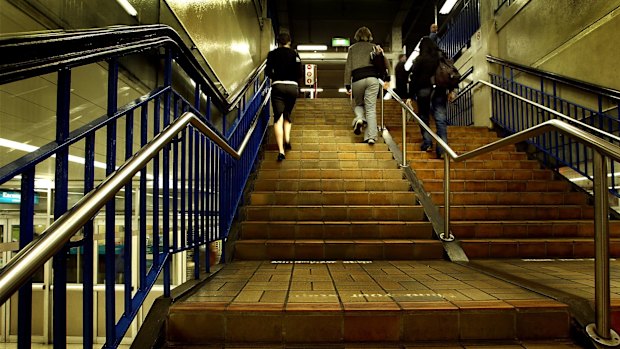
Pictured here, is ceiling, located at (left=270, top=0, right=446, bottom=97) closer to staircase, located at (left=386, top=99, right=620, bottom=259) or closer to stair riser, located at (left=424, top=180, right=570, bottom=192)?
staircase, located at (left=386, top=99, right=620, bottom=259)

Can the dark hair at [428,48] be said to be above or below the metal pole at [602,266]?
above

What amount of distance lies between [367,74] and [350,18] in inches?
353

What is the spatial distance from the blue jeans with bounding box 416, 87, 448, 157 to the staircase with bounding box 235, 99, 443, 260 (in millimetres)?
626

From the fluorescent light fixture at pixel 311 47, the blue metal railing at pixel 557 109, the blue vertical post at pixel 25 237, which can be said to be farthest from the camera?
the fluorescent light fixture at pixel 311 47

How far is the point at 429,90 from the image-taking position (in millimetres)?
5539

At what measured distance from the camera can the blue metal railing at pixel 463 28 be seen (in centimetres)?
813

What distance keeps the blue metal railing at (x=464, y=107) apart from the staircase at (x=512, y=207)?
2.36 metres

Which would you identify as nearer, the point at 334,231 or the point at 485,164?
the point at 334,231

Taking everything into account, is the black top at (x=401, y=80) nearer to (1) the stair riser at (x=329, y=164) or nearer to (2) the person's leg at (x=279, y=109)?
(1) the stair riser at (x=329, y=164)

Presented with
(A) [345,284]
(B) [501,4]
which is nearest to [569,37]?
(B) [501,4]

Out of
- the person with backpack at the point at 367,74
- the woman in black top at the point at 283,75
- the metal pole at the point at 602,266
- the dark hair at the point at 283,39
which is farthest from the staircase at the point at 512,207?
the dark hair at the point at 283,39

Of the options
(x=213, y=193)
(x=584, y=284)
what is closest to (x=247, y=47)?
(x=213, y=193)

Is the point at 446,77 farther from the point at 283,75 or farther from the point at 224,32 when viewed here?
the point at 224,32

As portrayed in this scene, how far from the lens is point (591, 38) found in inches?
180
